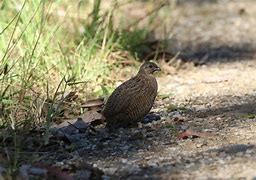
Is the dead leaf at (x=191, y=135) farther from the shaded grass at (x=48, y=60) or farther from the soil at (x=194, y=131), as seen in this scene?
the shaded grass at (x=48, y=60)

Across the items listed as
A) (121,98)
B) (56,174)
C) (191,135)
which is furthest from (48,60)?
(56,174)

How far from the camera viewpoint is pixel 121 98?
17.0 feet

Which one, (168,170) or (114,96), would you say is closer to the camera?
(168,170)

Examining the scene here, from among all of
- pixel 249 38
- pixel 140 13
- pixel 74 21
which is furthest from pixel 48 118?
pixel 140 13

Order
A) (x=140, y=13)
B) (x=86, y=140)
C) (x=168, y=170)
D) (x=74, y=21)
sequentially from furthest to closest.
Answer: (x=140, y=13) → (x=74, y=21) → (x=86, y=140) → (x=168, y=170)

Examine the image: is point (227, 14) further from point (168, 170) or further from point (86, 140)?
point (168, 170)

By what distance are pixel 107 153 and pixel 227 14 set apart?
5.70 m

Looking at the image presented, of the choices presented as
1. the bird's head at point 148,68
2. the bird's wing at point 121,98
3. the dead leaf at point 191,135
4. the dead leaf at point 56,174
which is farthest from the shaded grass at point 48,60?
the dead leaf at point 191,135

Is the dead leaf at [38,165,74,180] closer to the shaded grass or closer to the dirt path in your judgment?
Answer: the shaded grass

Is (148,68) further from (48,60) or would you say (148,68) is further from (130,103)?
(48,60)

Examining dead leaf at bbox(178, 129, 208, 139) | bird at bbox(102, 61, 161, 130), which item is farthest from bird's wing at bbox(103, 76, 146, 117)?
dead leaf at bbox(178, 129, 208, 139)

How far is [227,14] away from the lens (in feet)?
32.9

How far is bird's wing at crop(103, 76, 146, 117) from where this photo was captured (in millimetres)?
5184

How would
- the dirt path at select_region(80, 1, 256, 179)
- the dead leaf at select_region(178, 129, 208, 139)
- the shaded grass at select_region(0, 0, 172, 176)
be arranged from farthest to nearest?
the shaded grass at select_region(0, 0, 172, 176)
the dead leaf at select_region(178, 129, 208, 139)
the dirt path at select_region(80, 1, 256, 179)
